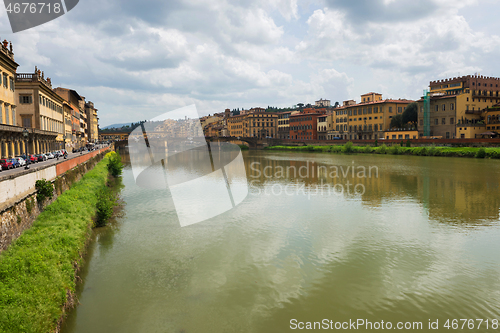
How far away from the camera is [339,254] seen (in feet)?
37.3

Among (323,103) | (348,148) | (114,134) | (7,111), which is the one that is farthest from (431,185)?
(323,103)

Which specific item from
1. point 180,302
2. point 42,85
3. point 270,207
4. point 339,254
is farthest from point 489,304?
point 42,85

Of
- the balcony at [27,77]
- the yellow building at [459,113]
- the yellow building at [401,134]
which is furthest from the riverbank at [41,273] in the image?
the yellow building at [459,113]

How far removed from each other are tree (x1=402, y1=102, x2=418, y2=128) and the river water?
5231 cm

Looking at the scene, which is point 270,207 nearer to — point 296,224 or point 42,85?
point 296,224

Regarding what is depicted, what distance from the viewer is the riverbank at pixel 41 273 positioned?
224 inches

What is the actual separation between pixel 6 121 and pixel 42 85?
11788mm

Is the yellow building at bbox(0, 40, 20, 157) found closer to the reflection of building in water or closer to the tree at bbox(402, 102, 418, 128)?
the reflection of building in water

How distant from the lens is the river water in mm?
7734

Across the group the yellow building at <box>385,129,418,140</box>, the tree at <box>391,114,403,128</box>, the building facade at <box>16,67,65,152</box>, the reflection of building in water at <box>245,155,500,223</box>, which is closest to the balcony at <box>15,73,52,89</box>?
the building facade at <box>16,67,65,152</box>

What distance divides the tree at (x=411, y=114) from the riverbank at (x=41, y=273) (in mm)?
67951

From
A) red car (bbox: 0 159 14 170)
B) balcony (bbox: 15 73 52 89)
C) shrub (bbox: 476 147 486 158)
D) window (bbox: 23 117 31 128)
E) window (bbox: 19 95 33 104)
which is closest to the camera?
red car (bbox: 0 159 14 170)

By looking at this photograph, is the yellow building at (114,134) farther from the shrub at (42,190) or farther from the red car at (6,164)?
the shrub at (42,190)

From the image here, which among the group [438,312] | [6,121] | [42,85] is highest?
[42,85]
